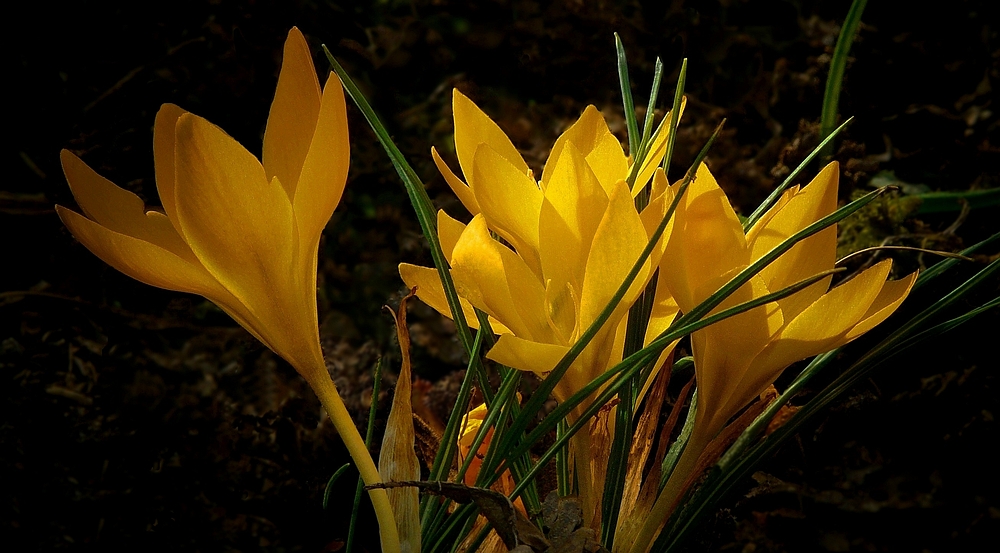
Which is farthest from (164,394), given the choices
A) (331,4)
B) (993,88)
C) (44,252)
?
(993,88)

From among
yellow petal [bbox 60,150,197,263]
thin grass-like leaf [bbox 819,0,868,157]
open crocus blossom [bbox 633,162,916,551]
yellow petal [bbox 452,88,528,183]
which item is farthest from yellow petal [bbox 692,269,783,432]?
thin grass-like leaf [bbox 819,0,868,157]

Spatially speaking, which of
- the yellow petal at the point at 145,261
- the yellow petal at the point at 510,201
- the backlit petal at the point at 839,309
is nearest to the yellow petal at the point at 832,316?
the backlit petal at the point at 839,309

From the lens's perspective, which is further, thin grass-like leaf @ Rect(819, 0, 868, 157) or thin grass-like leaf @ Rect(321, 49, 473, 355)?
thin grass-like leaf @ Rect(819, 0, 868, 157)

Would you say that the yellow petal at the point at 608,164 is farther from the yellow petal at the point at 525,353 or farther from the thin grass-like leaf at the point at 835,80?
the thin grass-like leaf at the point at 835,80

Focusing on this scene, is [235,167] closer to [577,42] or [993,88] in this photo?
[577,42]

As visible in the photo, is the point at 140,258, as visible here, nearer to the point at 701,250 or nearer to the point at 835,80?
the point at 701,250

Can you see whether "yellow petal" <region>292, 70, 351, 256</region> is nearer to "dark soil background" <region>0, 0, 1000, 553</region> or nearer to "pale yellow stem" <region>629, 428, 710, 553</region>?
"pale yellow stem" <region>629, 428, 710, 553</region>
